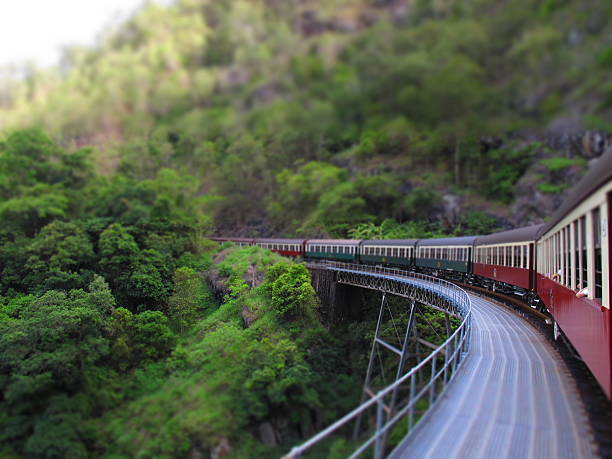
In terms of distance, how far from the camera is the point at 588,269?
555 centimetres

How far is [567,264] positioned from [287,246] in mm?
26457

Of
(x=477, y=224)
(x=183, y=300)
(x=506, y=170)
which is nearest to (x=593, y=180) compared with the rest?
(x=183, y=300)

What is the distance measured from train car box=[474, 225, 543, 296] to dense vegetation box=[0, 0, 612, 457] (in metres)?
3.95

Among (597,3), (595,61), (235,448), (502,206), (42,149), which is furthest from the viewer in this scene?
(502,206)

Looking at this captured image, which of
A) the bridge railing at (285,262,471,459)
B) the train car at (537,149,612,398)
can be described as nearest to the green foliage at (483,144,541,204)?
the bridge railing at (285,262,471,459)

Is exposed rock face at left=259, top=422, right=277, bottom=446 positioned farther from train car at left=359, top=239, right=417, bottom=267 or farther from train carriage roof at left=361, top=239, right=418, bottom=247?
train carriage roof at left=361, top=239, right=418, bottom=247

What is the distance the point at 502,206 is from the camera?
36156 mm

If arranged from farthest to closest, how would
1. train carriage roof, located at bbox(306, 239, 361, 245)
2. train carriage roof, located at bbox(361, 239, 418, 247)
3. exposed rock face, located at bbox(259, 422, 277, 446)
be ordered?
train carriage roof, located at bbox(306, 239, 361, 245) < train carriage roof, located at bbox(361, 239, 418, 247) < exposed rock face, located at bbox(259, 422, 277, 446)

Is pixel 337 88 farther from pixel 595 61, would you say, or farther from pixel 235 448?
pixel 235 448

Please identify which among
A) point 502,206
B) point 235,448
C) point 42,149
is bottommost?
point 235,448

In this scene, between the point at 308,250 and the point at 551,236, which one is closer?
the point at 551,236

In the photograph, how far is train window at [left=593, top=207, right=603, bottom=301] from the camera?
5.02 m

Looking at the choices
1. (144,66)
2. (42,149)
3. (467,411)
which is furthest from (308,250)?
A: (144,66)

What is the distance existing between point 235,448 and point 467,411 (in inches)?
421
